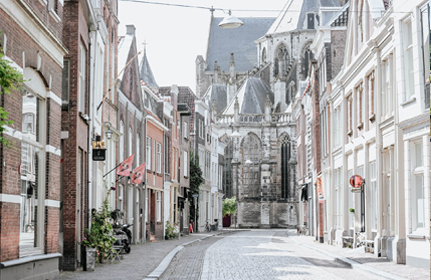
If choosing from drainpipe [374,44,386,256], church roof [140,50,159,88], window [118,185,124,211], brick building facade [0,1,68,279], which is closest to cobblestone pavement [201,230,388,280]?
drainpipe [374,44,386,256]

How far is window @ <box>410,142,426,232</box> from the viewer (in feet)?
54.4

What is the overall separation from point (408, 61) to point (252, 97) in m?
70.1

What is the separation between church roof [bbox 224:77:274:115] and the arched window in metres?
4.71

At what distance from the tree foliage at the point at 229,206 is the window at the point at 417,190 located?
206 feet

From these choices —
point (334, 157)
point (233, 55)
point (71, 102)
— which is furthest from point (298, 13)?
point (71, 102)

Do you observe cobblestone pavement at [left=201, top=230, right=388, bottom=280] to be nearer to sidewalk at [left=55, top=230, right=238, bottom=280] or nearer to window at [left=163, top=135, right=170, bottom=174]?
sidewalk at [left=55, top=230, right=238, bottom=280]

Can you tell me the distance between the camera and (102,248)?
57.4ft

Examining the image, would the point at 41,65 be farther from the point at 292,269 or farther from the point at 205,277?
the point at 292,269

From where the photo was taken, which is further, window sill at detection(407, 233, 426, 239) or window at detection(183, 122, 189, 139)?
window at detection(183, 122, 189, 139)

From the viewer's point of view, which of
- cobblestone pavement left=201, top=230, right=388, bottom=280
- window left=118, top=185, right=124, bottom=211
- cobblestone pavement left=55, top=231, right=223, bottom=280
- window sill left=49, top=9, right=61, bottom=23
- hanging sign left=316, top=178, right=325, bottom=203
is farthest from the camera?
hanging sign left=316, top=178, right=325, bottom=203

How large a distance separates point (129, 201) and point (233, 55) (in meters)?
76.2

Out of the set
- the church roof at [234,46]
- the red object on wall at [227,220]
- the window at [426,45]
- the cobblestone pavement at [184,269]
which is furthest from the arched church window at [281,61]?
the window at [426,45]

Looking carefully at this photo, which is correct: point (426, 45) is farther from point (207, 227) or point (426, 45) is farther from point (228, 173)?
point (228, 173)

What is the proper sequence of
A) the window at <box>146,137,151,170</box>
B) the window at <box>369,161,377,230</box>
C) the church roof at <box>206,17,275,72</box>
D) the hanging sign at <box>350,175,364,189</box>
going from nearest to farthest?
1. the window at <box>369,161,377,230</box>
2. the hanging sign at <box>350,175,364,189</box>
3. the window at <box>146,137,151,170</box>
4. the church roof at <box>206,17,275,72</box>
